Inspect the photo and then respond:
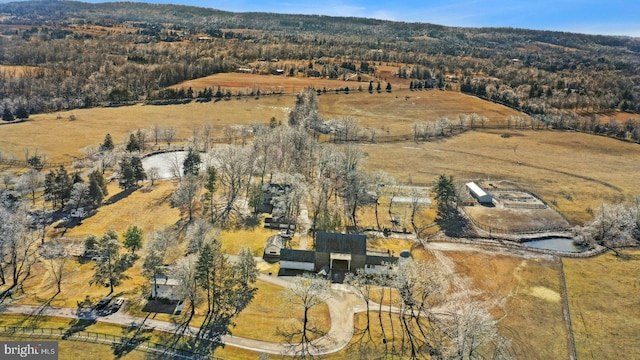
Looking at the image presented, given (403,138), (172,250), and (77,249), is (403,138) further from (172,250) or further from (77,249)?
(77,249)

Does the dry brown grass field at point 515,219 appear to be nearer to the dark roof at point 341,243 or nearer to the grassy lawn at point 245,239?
the dark roof at point 341,243

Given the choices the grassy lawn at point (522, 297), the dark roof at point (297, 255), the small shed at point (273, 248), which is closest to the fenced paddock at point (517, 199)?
the grassy lawn at point (522, 297)

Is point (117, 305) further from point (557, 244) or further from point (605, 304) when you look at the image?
point (557, 244)

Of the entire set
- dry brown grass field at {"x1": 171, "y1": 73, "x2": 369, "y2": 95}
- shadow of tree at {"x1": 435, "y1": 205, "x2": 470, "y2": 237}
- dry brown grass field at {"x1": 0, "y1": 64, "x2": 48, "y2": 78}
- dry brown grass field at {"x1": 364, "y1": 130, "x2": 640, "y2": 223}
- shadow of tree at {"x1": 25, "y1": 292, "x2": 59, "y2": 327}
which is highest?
dry brown grass field at {"x1": 171, "y1": 73, "x2": 369, "y2": 95}

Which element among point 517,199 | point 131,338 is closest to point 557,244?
point 517,199

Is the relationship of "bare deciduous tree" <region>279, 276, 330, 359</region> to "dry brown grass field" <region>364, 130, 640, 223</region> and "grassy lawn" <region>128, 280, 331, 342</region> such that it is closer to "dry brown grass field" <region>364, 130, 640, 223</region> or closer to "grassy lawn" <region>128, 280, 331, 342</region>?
"grassy lawn" <region>128, 280, 331, 342</region>

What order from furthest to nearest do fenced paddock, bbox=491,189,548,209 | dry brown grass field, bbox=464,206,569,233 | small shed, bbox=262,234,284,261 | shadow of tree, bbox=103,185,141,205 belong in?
fenced paddock, bbox=491,189,548,209 → shadow of tree, bbox=103,185,141,205 → dry brown grass field, bbox=464,206,569,233 → small shed, bbox=262,234,284,261

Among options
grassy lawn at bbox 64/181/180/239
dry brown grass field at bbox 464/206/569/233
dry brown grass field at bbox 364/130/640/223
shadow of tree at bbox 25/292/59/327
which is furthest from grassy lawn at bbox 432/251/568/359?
shadow of tree at bbox 25/292/59/327

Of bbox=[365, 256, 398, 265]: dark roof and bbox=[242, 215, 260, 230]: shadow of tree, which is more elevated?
bbox=[365, 256, 398, 265]: dark roof
